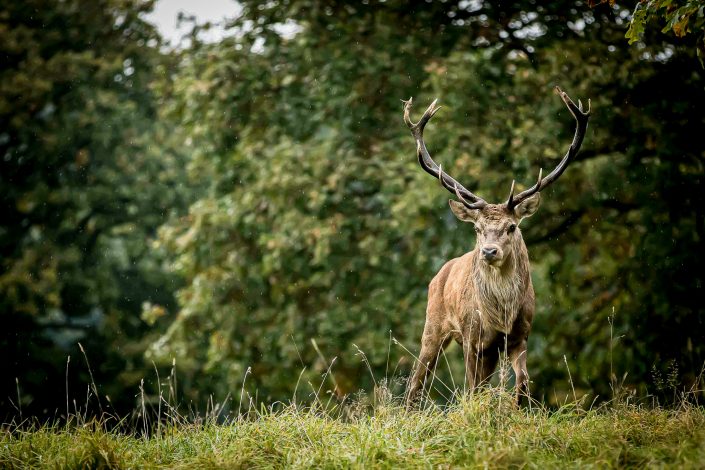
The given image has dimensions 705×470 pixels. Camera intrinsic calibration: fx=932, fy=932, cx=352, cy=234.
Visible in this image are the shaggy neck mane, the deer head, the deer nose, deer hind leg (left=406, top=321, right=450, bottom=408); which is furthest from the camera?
deer hind leg (left=406, top=321, right=450, bottom=408)

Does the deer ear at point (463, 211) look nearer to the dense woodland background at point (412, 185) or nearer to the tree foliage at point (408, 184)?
the dense woodland background at point (412, 185)

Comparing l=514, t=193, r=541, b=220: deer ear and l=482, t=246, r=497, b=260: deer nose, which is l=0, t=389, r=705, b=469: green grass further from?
l=514, t=193, r=541, b=220: deer ear

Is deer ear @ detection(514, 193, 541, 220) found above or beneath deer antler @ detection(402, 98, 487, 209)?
beneath

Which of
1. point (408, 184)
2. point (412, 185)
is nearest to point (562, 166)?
point (412, 185)

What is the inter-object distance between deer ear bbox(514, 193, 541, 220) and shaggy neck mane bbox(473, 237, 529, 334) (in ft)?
0.76

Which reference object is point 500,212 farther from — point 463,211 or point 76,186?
point 76,186

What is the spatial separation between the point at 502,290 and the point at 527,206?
72cm

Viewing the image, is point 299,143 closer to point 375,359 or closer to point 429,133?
point 429,133

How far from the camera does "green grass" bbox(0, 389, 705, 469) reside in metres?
5.04

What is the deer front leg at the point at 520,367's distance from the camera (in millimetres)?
6617

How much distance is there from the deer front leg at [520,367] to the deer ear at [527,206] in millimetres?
996

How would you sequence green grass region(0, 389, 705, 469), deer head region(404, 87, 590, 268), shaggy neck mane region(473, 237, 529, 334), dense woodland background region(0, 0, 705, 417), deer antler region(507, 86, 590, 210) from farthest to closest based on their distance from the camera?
dense woodland background region(0, 0, 705, 417) → deer antler region(507, 86, 590, 210) → shaggy neck mane region(473, 237, 529, 334) → deer head region(404, 87, 590, 268) → green grass region(0, 389, 705, 469)

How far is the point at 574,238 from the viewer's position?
1202 centimetres

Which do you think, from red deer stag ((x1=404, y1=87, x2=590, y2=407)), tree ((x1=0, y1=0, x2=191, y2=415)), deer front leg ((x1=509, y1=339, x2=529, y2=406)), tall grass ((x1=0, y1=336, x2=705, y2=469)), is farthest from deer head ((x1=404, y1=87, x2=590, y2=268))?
tree ((x1=0, y1=0, x2=191, y2=415))
